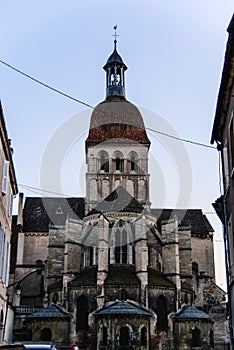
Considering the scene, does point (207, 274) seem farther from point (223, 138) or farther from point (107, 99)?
point (223, 138)

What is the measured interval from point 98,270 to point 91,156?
A: 54.0 feet

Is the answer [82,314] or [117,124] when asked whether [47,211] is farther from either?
[82,314]

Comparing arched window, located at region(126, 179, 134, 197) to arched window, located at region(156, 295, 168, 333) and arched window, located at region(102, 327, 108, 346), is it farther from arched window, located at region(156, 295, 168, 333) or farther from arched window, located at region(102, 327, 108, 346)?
arched window, located at region(102, 327, 108, 346)

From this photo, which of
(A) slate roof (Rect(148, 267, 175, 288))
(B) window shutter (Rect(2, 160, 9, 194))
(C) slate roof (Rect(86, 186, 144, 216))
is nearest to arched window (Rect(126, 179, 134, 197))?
(C) slate roof (Rect(86, 186, 144, 216))

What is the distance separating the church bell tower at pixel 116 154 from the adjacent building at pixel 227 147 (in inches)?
1362

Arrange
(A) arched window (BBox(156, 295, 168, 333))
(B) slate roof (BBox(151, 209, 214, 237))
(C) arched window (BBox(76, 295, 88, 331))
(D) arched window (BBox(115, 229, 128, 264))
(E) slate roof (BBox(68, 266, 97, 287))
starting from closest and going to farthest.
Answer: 1. (A) arched window (BBox(156, 295, 168, 333))
2. (C) arched window (BBox(76, 295, 88, 331))
3. (E) slate roof (BBox(68, 266, 97, 287))
4. (D) arched window (BBox(115, 229, 128, 264))
5. (B) slate roof (BBox(151, 209, 214, 237))

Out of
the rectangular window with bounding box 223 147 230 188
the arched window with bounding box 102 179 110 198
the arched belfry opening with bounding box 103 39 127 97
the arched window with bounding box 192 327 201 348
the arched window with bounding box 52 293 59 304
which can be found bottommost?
the arched window with bounding box 192 327 201 348

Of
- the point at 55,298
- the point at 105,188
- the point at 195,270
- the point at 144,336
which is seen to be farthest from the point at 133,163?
the point at 144,336

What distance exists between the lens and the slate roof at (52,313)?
38.1 meters

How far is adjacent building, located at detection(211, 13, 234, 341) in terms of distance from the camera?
1398 centimetres

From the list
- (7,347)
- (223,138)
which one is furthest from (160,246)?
(7,347)

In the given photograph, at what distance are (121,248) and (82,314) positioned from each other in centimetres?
642

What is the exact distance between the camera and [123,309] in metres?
36.4

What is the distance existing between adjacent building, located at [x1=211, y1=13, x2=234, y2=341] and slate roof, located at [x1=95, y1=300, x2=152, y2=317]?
804 inches
